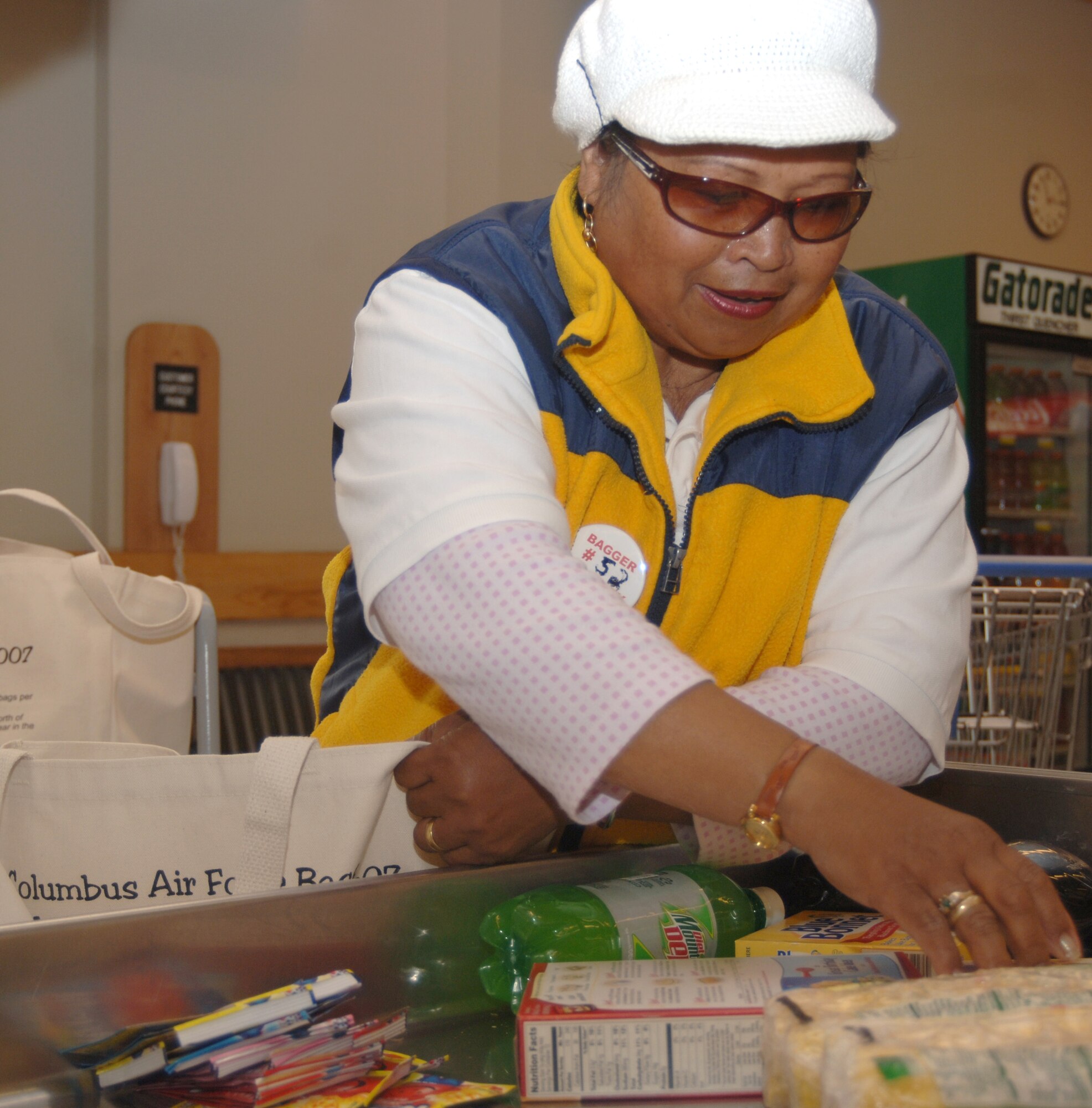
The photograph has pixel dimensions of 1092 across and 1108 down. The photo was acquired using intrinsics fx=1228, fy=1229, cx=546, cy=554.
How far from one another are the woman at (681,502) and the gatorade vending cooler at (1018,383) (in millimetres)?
4671

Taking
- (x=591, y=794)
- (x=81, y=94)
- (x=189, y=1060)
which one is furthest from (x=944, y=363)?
(x=81, y=94)

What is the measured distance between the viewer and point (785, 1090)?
2.22 ft

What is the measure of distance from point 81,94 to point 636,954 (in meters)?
4.21

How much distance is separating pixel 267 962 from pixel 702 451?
26.2 inches

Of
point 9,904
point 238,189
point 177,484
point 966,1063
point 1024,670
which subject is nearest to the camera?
point 966,1063

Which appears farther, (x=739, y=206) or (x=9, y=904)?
(x=739, y=206)

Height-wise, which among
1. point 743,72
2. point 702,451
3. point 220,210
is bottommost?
point 702,451

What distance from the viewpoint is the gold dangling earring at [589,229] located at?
124cm

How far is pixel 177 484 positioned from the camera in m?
4.07

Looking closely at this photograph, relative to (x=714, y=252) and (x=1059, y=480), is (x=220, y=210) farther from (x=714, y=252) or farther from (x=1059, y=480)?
(x=1059, y=480)

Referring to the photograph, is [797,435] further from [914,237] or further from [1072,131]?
[1072,131]

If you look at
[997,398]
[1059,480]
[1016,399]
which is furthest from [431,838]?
[1059,480]

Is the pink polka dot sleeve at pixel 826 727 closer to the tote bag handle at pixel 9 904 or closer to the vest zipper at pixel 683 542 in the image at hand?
the vest zipper at pixel 683 542

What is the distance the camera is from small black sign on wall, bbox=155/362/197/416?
4176 millimetres
